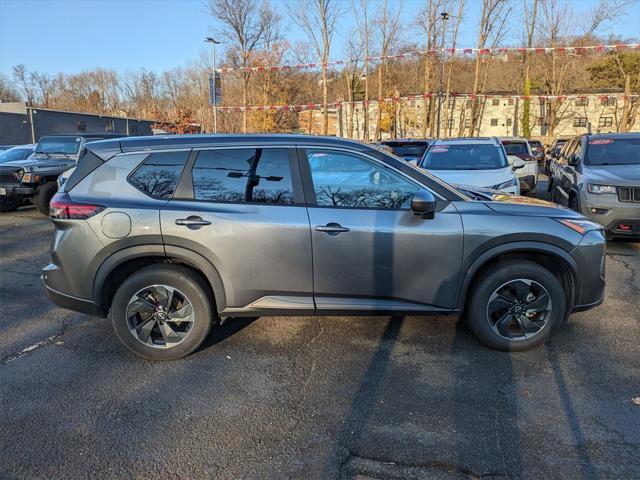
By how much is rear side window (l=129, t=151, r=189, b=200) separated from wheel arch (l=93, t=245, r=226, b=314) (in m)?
0.48

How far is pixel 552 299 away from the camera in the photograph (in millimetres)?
3633

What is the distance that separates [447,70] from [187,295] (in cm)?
3358

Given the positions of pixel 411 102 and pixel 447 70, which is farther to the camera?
pixel 411 102

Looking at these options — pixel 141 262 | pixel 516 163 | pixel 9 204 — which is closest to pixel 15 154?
pixel 9 204

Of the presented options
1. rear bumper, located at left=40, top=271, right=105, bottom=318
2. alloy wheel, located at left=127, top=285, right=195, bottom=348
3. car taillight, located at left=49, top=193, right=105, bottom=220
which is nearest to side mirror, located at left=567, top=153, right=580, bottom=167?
alloy wheel, located at left=127, top=285, right=195, bottom=348

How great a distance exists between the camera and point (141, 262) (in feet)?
12.1

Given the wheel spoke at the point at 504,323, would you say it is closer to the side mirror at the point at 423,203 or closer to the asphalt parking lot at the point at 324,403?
the asphalt parking lot at the point at 324,403

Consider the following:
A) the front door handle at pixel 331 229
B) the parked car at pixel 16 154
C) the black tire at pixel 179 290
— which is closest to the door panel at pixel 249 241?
the front door handle at pixel 331 229

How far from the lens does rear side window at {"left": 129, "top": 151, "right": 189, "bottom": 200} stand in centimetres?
360

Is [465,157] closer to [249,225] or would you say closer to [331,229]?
[331,229]

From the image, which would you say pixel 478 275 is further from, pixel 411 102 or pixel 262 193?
pixel 411 102

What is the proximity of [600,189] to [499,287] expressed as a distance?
15.2ft

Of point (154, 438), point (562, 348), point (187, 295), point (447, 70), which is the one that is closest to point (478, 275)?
point (562, 348)

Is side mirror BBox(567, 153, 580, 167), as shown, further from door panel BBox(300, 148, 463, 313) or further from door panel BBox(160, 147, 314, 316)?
door panel BBox(160, 147, 314, 316)
